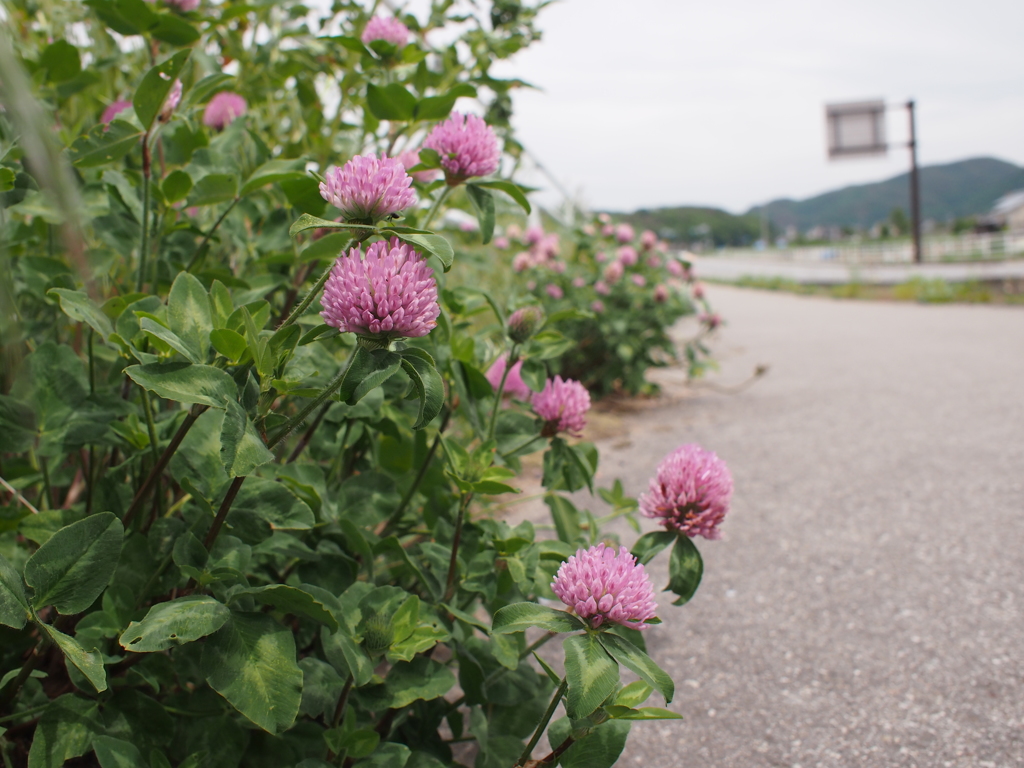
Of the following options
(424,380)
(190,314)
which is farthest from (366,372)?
(190,314)

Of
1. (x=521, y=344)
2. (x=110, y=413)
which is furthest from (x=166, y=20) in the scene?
(x=521, y=344)

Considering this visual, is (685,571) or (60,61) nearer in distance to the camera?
(685,571)

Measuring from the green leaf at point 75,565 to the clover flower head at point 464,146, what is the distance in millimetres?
566

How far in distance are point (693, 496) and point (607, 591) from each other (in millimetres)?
244

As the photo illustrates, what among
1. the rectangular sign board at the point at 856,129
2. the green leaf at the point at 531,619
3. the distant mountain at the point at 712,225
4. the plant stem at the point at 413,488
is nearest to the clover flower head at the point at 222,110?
the plant stem at the point at 413,488

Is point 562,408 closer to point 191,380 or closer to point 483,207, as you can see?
point 483,207

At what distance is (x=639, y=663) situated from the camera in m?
0.70

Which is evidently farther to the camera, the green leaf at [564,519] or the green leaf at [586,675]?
the green leaf at [564,519]

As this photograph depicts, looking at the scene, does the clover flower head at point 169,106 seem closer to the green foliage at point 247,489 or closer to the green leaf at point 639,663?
the green foliage at point 247,489

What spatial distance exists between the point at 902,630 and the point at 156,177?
5.62ft

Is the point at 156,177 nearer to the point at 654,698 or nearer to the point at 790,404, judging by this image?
the point at 654,698

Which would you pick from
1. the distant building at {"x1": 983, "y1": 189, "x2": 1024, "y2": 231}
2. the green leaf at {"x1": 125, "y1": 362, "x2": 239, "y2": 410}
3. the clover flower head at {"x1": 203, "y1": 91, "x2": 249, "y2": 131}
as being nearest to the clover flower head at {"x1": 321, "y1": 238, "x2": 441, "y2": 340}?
the green leaf at {"x1": 125, "y1": 362, "x2": 239, "y2": 410}

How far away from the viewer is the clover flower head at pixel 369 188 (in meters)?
0.66

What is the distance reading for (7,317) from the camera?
483mm
